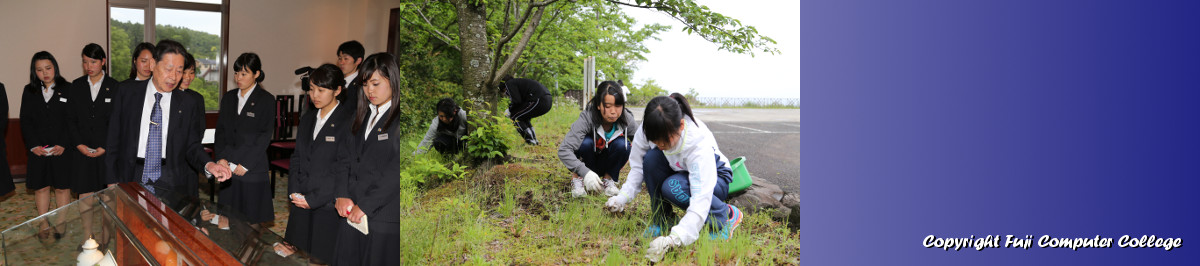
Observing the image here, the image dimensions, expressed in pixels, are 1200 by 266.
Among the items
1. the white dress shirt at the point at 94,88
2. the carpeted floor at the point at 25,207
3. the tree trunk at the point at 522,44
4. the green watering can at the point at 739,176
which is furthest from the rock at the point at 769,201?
the white dress shirt at the point at 94,88

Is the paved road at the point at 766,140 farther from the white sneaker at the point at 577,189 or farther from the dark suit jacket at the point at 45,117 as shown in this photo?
the dark suit jacket at the point at 45,117

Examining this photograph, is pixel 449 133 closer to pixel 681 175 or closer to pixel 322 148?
pixel 322 148

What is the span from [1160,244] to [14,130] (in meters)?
8.18

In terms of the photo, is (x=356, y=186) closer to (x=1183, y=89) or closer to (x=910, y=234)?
(x=910, y=234)

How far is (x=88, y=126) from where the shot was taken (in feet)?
15.4

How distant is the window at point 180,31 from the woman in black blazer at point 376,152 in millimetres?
4448

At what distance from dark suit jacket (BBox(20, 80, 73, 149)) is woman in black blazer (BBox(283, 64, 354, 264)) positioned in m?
2.54

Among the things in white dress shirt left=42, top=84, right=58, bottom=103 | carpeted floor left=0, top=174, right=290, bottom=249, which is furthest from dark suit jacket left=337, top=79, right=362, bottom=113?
white dress shirt left=42, top=84, right=58, bottom=103

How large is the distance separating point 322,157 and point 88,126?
104 inches

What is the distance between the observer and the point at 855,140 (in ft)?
9.61

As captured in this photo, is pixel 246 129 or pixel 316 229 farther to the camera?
pixel 246 129

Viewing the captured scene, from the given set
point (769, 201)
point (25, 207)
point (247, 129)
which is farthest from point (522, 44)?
point (25, 207)

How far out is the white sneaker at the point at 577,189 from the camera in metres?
3.09

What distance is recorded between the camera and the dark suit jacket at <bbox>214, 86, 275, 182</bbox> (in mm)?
3980
